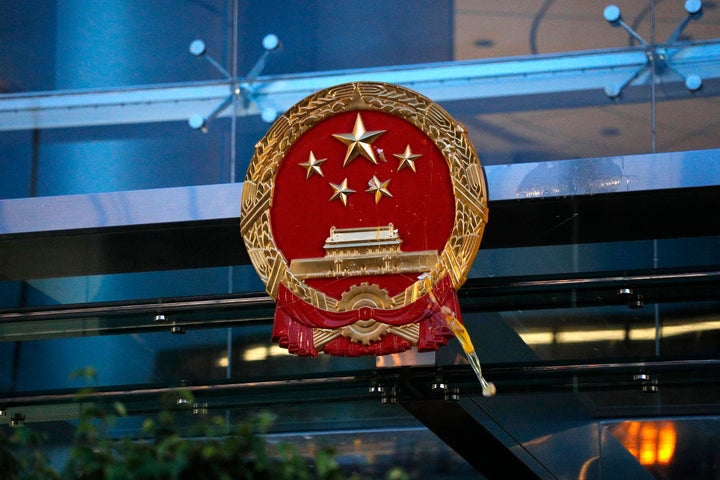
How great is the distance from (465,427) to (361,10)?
2346mm

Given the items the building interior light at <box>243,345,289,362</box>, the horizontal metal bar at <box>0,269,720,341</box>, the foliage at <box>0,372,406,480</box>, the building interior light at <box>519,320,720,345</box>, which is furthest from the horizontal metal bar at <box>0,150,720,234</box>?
the foliage at <box>0,372,406,480</box>

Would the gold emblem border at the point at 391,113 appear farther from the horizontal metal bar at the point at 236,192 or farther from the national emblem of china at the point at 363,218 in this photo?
the horizontal metal bar at the point at 236,192

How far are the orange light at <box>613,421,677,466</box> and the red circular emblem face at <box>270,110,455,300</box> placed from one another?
278 centimetres

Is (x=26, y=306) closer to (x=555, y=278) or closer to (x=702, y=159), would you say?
(x=555, y=278)

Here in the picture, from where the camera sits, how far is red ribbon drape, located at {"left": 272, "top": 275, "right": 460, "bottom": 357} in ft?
16.6

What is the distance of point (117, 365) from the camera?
22.6 feet

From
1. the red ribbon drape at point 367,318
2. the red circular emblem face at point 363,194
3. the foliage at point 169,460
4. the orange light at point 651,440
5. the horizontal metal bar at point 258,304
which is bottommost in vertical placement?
the foliage at point 169,460

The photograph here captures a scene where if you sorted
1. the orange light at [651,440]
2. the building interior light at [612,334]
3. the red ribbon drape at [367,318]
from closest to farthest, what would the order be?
the red ribbon drape at [367,318] → the building interior light at [612,334] → the orange light at [651,440]

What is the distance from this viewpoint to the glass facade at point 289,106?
579 cm

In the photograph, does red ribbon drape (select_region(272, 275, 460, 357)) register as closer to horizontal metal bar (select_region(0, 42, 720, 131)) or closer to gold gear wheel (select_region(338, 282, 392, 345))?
gold gear wheel (select_region(338, 282, 392, 345))

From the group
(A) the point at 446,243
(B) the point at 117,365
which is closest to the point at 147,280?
(B) the point at 117,365

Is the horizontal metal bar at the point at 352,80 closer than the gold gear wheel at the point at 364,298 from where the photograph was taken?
No

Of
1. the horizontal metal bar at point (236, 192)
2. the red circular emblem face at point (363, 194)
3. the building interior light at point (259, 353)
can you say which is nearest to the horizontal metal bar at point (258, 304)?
the building interior light at point (259, 353)

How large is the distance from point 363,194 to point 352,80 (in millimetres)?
1132
